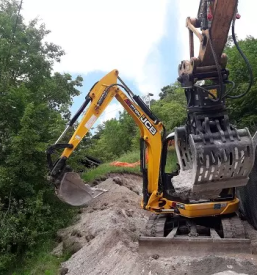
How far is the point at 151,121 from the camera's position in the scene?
7492mm

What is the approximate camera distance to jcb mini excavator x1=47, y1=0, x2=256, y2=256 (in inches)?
193

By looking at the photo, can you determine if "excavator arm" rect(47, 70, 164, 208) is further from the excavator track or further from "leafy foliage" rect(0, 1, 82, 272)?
"leafy foliage" rect(0, 1, 82, 272)

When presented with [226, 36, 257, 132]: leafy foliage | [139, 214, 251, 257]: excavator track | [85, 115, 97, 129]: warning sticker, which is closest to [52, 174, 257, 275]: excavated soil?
[139, 214, 251, 257]: excavator track

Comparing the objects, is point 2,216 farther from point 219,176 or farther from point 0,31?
point 0,31

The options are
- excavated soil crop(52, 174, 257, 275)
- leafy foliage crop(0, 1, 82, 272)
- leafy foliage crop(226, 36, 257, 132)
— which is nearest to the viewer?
excavated soil crop(52, 174, 257, 275)

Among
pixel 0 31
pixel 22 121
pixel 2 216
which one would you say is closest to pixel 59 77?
pixel 0 31

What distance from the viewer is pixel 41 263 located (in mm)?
7996

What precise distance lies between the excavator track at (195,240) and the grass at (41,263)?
2.05 m

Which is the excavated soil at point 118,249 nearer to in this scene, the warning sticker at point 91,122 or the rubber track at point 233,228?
the rubber track at point 233,228

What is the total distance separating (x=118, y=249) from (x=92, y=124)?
89.8 inches

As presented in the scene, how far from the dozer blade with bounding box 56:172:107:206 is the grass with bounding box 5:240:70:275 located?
140 cm

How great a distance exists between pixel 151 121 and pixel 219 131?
2.56 metres

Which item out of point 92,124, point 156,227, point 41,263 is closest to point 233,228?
point 156,227

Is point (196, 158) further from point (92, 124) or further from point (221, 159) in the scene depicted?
point (92, 124)
